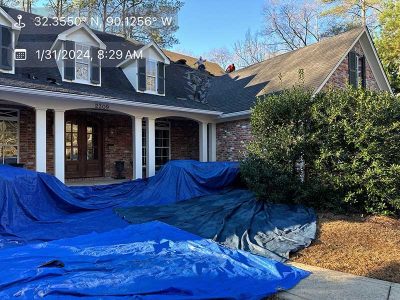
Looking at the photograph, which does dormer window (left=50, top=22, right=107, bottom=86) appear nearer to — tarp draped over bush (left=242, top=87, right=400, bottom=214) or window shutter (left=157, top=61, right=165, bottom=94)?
window shutter (left=157, top=61, right=165, bottom=94)

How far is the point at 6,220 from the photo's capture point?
614cm

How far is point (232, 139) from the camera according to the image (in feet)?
43.3

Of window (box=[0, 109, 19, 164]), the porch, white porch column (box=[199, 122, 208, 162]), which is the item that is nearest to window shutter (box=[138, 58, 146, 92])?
the porch

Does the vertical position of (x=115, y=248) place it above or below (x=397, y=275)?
above

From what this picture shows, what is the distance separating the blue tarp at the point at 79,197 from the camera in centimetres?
616

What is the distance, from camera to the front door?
39.9 ft

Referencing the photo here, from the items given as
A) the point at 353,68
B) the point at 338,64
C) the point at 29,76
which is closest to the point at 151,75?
the point at 29,76

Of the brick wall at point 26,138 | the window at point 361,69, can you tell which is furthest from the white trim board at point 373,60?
the brick wall at point 26,138

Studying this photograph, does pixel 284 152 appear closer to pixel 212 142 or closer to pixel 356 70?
pixel 212 142

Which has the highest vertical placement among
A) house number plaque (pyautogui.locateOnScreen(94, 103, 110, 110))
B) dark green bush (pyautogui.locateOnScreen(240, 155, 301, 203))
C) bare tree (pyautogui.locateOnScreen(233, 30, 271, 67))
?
bare tree (pyautogui.locateOnScreen(233, 30, 271, 67))

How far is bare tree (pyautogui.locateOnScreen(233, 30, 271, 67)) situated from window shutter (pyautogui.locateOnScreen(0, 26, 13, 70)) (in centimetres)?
2632

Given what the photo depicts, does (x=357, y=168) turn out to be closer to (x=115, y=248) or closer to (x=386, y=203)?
(x=386, y=203)

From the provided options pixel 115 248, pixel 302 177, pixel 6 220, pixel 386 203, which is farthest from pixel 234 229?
pixel 6 220

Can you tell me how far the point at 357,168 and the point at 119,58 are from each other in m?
10.0
